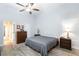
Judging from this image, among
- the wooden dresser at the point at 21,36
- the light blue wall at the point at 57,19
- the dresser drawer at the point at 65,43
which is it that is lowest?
the dresser drawer at the point at 65,43

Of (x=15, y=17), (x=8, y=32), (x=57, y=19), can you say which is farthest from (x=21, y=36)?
(x=57, y=19)

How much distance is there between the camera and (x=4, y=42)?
4.44 feet

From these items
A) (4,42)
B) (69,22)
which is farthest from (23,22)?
(69,22)

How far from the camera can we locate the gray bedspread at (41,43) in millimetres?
1426

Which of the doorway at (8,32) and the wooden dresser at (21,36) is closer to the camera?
the doorway at (8,32)

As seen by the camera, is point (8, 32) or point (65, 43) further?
point (65, 43)

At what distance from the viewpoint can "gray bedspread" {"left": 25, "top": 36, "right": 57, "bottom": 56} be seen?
1426 millimetres

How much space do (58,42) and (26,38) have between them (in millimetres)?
603

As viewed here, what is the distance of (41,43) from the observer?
4.75 ft

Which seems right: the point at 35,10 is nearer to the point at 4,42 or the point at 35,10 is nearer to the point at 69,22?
the point at 69,22

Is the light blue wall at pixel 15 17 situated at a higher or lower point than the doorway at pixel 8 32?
higher

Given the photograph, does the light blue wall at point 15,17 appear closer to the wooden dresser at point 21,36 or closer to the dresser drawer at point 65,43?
the wooden dresser at point 21,36

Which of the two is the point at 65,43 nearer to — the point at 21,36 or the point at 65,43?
the point at 65,43

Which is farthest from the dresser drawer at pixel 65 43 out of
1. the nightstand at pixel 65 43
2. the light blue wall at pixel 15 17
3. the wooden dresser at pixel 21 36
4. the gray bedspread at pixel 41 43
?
the wooden dresser at pixel 21 36
